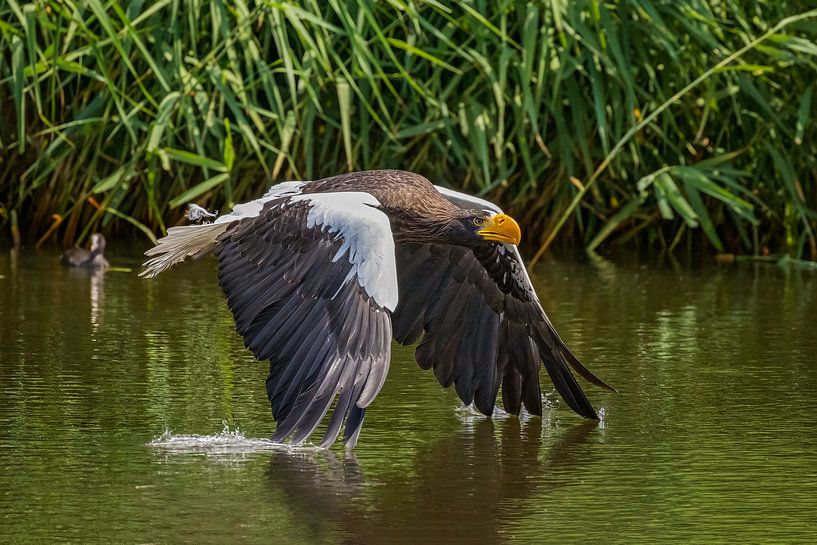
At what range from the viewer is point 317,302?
5199 millimetres

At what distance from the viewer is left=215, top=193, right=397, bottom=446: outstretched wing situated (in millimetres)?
4930

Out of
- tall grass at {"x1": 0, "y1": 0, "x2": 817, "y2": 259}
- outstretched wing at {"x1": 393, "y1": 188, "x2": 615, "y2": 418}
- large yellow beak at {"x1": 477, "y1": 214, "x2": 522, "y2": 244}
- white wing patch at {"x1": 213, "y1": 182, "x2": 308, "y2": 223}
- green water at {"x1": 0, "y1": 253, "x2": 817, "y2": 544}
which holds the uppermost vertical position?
tall grass at {"x1": 0, "y1": 0, "x2": 817, "y2": 259}

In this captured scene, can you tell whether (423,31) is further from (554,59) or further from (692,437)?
(692,437)

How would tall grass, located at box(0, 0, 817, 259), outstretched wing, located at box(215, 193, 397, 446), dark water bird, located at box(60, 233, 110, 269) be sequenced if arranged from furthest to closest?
1. dark water bird, located at box(60, 233, 110, 269)
2. tall grass, located at box(0, 0, 817, 259)
3. outstretched wing, located at box(215, 193, 397, 446)

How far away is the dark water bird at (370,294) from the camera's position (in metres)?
5.00

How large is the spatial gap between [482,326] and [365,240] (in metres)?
1.07

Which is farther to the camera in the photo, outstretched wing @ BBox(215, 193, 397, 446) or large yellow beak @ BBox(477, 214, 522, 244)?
large yellow beak @ BBox(477, 214, 522, 244)

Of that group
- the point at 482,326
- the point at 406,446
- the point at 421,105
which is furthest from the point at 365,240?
the point at 421,105

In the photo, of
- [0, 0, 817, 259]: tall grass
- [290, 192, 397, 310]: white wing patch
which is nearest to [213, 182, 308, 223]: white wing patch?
[290, 192, 397, 310]: white wing patch

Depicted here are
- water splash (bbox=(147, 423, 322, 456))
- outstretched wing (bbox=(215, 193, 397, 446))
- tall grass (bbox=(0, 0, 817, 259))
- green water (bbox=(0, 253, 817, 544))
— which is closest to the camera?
green water (bbox=(0, 253, 817, 544))

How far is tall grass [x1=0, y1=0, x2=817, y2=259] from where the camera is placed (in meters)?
8.69

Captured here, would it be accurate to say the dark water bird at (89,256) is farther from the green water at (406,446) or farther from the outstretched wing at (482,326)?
the outstretched wing at (482,326)

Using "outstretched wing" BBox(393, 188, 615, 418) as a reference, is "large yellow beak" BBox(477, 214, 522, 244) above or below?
above

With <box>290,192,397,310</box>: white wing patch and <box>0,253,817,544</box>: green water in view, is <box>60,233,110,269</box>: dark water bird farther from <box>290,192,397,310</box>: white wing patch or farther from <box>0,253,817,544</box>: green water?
<box>290,192,397,310</box>: white wing patch
